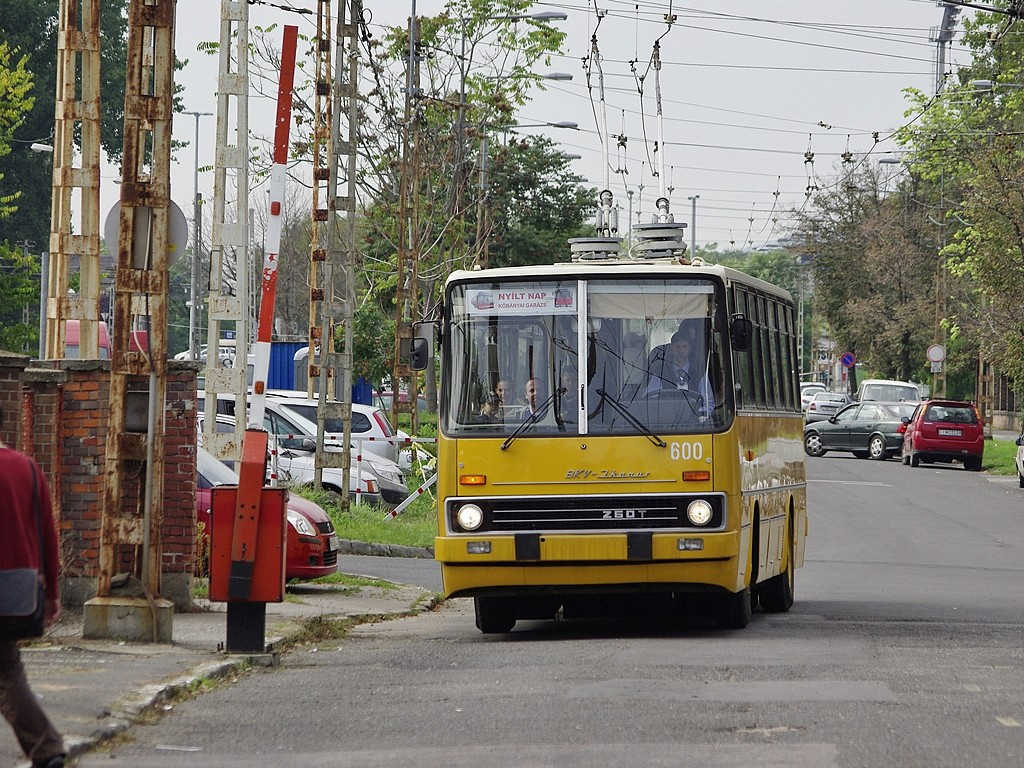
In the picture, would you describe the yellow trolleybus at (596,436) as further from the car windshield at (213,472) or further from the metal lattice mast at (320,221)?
the metal lattice mast at (320,221)

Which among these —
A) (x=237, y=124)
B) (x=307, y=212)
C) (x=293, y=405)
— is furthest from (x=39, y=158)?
(x=237, y=124)

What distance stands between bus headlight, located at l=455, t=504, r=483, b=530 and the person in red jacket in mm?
5616

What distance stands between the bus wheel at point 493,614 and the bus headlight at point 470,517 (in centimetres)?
103

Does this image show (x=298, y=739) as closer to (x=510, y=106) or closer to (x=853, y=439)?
(x=510, y=106)

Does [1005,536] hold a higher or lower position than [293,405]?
lower

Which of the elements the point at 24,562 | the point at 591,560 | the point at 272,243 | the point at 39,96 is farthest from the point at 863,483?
the point at 39,96

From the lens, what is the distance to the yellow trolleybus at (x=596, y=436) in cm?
1235

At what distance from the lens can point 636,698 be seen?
9.34 metres

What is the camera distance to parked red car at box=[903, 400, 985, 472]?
42938 mm

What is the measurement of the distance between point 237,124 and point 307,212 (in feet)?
174

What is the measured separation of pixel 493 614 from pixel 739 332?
291 cm

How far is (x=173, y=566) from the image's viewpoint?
1342 cm

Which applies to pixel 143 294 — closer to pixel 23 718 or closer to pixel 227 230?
pixel 23 718

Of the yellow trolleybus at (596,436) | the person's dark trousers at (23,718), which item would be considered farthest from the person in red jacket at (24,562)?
the yellow trolleybus at (596,436)
